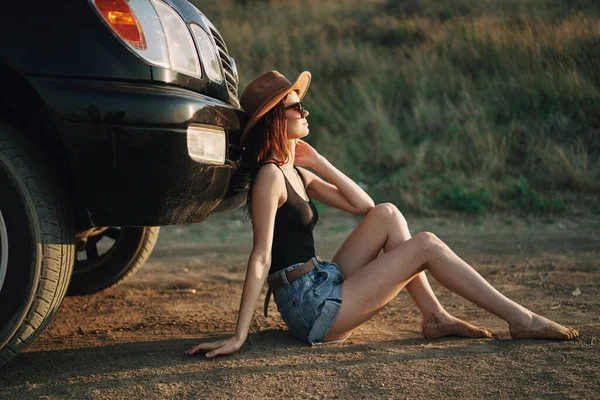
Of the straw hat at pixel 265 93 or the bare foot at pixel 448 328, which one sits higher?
the straw hat at pixel 265 93

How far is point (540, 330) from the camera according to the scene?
9.65ft

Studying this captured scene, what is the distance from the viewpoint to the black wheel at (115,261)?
13.0 ft

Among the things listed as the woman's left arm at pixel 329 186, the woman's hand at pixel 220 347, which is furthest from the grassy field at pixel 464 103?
the woman's hand at pixel 220 347

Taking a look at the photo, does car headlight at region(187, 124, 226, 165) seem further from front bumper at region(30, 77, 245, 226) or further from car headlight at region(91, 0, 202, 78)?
car headlight at region(91, 0, 202, 78)

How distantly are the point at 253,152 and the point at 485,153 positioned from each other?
5624mm

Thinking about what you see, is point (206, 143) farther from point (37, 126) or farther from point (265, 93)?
point (37, 126)

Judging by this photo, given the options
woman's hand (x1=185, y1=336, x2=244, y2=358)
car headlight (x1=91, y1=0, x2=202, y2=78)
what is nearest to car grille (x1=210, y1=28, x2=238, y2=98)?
car headlight (x1=91, y1=0, x2=202, y2=78)

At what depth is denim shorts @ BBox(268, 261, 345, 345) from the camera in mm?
2965

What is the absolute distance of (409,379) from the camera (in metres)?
2.55

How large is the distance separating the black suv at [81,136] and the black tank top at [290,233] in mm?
501

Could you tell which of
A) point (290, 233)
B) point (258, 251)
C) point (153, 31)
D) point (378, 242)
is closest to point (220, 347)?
point (258, 251)

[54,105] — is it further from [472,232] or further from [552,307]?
[472,232]

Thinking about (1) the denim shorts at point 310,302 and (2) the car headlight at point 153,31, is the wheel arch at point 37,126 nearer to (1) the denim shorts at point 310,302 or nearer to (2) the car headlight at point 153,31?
(2) the car headlight at point 153,31

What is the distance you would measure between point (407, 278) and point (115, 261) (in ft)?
6.23
